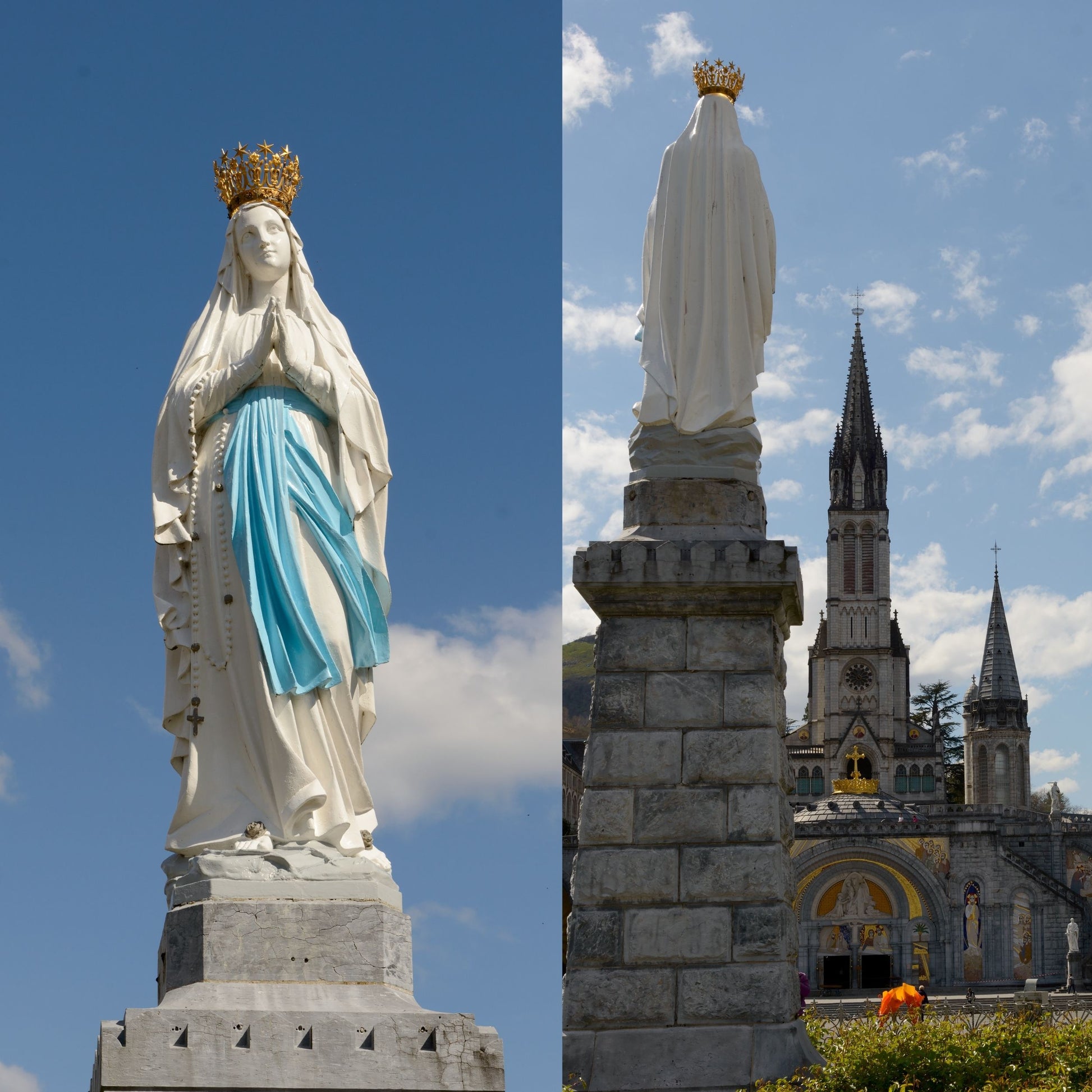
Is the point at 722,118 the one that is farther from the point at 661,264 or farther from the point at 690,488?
the point at 690,488

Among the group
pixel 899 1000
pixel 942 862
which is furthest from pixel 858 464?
pixel 899 1000

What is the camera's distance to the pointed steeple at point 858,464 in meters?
111

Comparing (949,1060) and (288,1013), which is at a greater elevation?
(288,1013)

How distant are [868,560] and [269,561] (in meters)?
105

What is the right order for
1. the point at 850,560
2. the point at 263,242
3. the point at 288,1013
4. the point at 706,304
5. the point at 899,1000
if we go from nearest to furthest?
the point at 288,1013
the point at 263,242
the point at 706,304
the point at 899,1000
the point at 850,560

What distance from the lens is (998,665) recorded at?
100m

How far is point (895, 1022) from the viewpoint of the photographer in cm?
1131

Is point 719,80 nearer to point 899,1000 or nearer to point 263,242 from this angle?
point 263,242

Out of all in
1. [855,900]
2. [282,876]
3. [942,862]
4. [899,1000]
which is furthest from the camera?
[942,862]

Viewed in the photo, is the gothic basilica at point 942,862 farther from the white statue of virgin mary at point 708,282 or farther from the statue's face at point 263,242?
the statue's face at point 263,242

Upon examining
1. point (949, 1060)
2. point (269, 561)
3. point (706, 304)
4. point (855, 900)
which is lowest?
point (949, 1060)

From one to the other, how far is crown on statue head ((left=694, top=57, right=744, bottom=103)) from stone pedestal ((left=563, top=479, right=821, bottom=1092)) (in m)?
2.93

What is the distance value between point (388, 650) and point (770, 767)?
2312 millimetres

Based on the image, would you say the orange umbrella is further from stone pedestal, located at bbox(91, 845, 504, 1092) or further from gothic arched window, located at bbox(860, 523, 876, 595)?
gothic arched window, located at bbox(860, 523, 876, 595)
